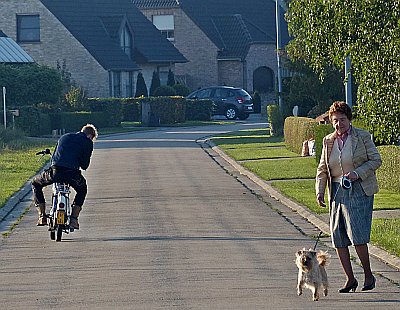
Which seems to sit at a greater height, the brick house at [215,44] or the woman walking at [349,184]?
the brick house at [215,44]

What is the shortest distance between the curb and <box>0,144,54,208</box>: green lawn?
514 centimetres

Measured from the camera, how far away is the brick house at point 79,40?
6266cm

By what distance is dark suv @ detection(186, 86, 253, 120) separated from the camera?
203 ft

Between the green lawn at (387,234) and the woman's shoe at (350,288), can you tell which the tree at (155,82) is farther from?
the woman's shoe at (350,288)

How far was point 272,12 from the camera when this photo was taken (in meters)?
80.6

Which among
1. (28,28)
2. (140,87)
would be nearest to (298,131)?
(140,87)

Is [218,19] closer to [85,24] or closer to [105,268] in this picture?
[85,24]

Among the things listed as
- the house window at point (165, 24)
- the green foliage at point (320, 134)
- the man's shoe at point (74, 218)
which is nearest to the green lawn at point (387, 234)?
the man's shoe at point (74, 218)

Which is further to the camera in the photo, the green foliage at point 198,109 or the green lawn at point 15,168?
the green foliage at point 198,109

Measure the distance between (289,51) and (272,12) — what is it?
4626 centimetres

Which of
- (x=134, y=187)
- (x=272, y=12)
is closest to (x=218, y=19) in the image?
(x=272, y=12)

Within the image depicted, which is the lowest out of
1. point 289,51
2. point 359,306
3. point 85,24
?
point 359,306

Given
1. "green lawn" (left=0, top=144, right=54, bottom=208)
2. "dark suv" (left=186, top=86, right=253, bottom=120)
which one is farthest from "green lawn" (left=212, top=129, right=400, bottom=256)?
"dark suv" (left=186, top=86, right=253, bottom=120)

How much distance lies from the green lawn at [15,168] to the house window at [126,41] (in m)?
29.5
